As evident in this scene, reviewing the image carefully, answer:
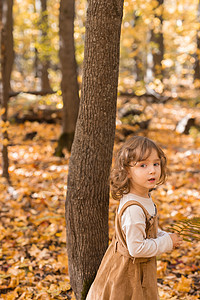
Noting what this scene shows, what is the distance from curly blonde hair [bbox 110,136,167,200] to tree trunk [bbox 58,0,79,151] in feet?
18.1

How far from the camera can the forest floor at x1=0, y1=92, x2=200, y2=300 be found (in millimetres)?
3559

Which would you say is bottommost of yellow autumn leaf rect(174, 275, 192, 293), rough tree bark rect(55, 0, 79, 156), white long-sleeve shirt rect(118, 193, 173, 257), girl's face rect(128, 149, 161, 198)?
yellow autumn leaf rect(174, 275, 192, 293)

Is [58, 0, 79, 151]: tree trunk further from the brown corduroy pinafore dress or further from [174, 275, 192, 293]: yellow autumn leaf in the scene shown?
the brown corduroy pinafore dress

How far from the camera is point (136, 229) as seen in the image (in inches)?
79.3

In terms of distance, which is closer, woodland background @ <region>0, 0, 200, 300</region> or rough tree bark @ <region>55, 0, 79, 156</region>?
woodland background @ <region>0, 0, 200, 300</region>

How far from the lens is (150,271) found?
223 cm

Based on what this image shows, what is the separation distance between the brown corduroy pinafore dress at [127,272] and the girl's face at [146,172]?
13 cm

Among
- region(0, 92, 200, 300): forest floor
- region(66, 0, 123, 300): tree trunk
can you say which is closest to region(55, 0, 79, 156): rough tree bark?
region(0, 92, 200, 300): forest floor

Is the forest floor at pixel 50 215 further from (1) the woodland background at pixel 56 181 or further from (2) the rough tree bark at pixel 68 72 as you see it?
(2) the rough tree bark at pixel 68 72

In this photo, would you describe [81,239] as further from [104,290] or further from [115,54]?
[115,54]

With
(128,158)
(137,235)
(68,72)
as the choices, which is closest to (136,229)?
(137,235)

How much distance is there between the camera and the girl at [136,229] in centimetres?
204

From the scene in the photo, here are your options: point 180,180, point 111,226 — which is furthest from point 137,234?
point 180,180

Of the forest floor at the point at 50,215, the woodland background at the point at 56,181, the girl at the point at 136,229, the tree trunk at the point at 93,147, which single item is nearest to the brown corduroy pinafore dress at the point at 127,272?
the girl at the point at 136,229
